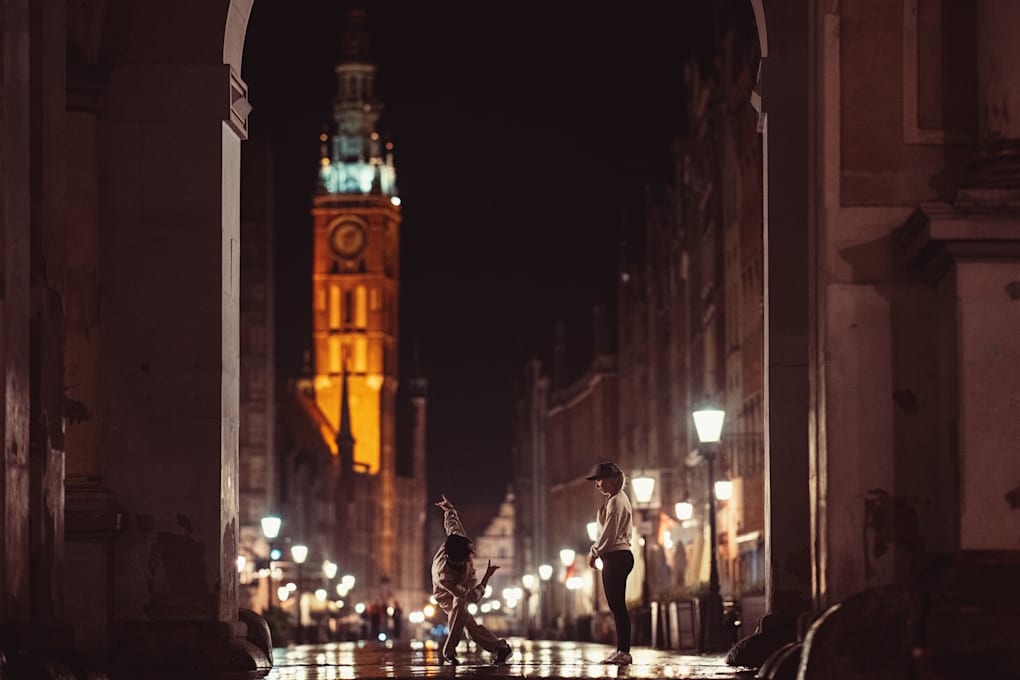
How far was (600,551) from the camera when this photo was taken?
22.2 meters

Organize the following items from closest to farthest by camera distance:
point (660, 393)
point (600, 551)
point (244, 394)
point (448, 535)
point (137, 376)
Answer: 1. point (137, 376)
2. point (600, 551)
3. point (448, 535)
4. point (660, 393)
5. point (244, 394)

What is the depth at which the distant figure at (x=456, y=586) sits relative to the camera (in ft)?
80.3

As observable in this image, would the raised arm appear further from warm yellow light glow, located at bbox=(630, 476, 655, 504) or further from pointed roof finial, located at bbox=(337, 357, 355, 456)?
pointed roof finial, located at bbox=(337, 357, 355, 456)

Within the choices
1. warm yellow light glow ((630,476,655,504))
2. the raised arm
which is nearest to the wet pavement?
the raised arm

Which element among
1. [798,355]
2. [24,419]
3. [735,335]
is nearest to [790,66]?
[798,355]

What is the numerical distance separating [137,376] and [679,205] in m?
59.3

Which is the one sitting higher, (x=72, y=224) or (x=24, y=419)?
(x=72, y=224)

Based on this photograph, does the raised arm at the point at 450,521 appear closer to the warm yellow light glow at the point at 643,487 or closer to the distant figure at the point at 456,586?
the distant figure at the point at 456,586

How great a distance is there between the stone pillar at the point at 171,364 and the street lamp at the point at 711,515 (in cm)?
1205

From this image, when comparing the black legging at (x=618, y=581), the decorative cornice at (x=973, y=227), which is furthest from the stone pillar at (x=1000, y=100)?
the black legging at (x=618, y=581)

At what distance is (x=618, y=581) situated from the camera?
73.3ft

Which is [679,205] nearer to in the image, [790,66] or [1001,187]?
[790,66]

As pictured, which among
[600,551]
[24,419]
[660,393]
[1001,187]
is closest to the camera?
[1001,187]

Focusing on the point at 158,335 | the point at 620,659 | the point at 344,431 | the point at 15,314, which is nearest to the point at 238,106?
the point at 158,335
